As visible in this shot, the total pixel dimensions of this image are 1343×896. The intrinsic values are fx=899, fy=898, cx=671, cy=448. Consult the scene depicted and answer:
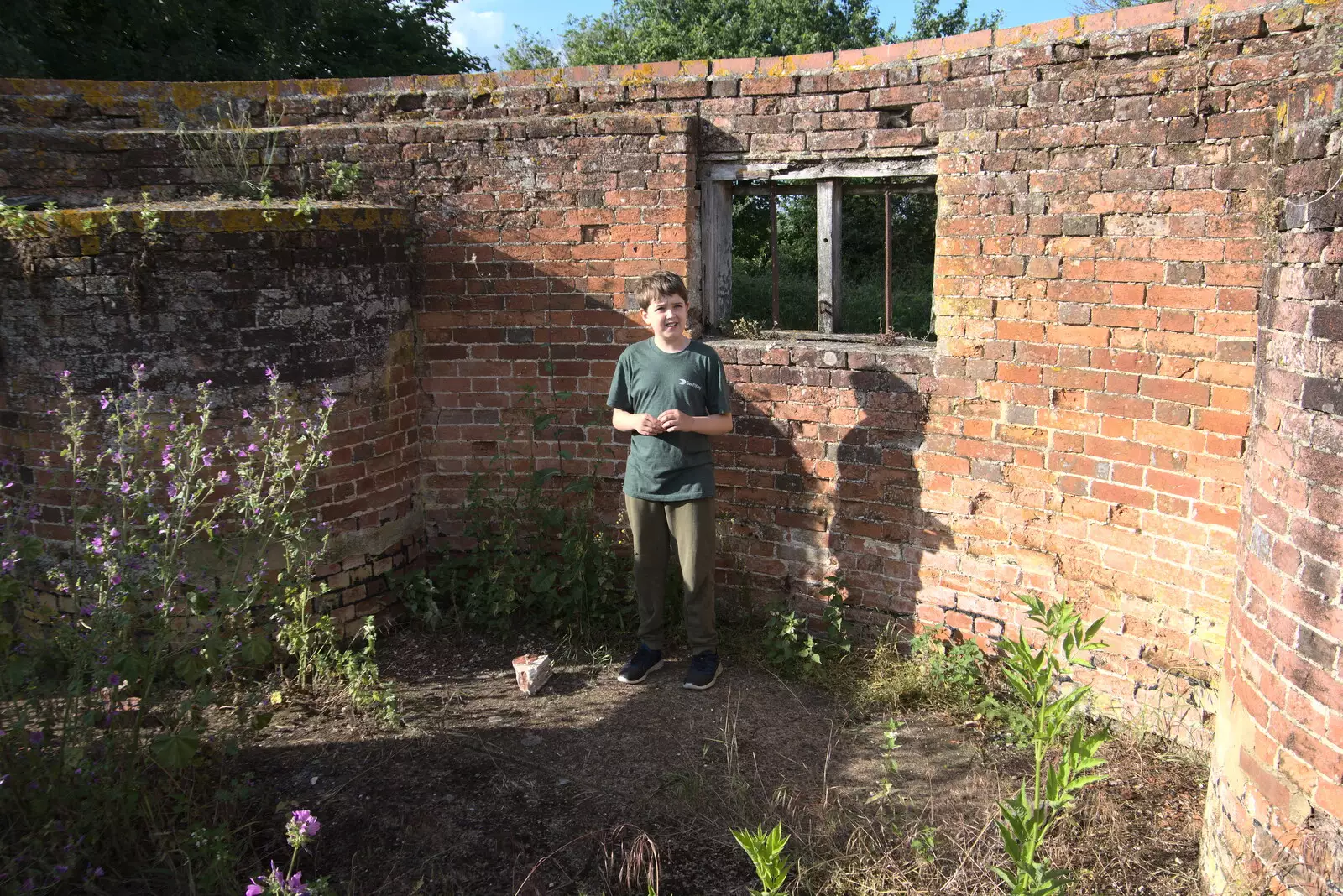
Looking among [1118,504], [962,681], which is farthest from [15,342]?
[1118,504]

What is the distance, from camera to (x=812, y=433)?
469cm

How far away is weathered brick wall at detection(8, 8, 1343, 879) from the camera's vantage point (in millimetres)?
3566

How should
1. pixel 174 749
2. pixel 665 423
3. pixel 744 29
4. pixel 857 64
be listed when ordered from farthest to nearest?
pixel 744 29 < pixel 857 64 < pixel 665 423 < pixel 174 749

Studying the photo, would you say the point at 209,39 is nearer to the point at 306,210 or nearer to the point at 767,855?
the point at 306,210

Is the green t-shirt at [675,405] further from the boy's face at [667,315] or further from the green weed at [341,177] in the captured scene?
the green weed at [341,177]

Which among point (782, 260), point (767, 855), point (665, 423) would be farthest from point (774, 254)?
point (782, 260)

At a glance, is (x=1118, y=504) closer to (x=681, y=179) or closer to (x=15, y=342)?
(x=681, y=179)

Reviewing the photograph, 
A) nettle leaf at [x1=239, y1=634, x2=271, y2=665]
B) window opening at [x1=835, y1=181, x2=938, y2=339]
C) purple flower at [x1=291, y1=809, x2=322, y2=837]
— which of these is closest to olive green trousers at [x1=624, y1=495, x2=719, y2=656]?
nettle leaf at [x1=239, y1=634, x2=271, y2=665]

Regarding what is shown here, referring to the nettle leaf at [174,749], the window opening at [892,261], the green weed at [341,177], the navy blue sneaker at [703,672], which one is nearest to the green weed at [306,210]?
the green weed at [341,177]

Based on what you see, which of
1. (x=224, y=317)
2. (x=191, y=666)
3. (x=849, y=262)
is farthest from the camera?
(x=849, y=262)

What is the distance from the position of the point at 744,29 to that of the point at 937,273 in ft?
75.7

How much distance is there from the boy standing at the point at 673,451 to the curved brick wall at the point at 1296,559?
86.4 inches

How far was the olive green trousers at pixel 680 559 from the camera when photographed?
4.29 metres

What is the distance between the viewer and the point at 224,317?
4.32 metres
